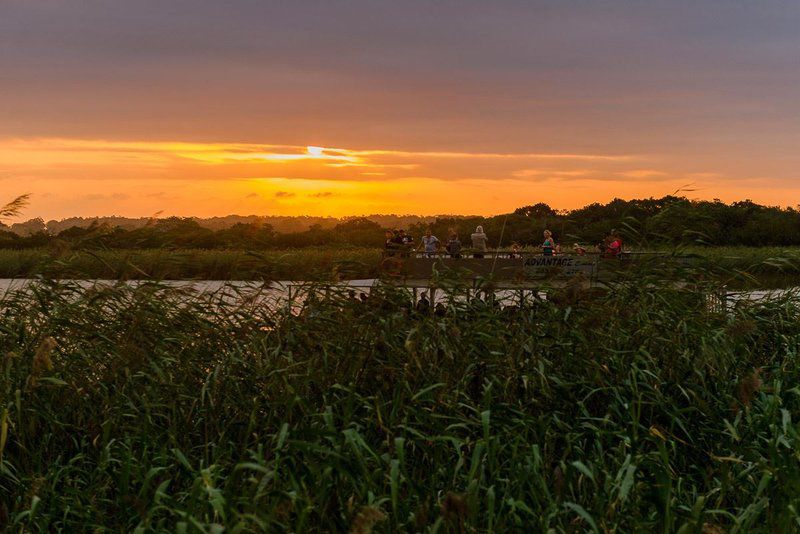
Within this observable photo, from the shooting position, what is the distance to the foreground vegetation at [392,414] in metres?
4.39

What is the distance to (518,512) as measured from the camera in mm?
4527

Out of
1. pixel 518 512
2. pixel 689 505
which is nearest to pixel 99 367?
pixel 518 512

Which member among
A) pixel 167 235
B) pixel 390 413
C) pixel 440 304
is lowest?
pixel 390 413

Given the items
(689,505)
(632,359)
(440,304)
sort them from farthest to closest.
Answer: (440,304)
(632,359)
(689,505)

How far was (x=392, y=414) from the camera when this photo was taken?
17.0 ft

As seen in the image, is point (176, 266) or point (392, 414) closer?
point (392, 414)

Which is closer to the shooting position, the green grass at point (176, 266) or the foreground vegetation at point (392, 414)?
the foreground vegetation at point (392, 414)

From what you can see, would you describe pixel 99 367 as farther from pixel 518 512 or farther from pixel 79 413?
pixel 518 512

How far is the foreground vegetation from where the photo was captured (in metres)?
4.39

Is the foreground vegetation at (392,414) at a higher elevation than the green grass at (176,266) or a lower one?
lower

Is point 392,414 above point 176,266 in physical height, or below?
below

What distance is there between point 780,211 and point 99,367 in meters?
50.1

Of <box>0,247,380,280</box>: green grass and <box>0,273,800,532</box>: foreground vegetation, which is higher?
<box>0,247,380,280</box>: green grass

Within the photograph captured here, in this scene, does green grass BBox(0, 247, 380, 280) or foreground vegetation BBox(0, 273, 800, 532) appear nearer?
foreground vegetation BBox(0, 273, 800, 532)
